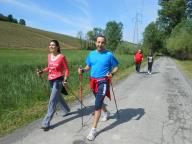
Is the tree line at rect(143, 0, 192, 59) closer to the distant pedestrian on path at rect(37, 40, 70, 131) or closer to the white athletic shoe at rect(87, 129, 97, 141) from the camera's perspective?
the distant pedestrian on path at rect(37, 40, 70, 131)

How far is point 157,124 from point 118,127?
1055mm

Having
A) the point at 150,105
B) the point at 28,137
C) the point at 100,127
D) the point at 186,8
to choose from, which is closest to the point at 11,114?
the point at 28,137

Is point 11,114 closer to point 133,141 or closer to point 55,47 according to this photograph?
point 55,47

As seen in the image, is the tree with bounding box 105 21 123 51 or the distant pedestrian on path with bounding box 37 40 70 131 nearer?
the distant pedestrian on path with bounding box 37 40 70 131

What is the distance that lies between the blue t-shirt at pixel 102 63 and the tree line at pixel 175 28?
55966 mm

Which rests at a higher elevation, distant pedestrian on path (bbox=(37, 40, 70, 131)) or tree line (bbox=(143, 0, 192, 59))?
tree line (bbox=(143, 0, 192, 59))

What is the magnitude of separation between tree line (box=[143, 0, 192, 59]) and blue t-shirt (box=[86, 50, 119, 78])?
2203 inches

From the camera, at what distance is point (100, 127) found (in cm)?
675

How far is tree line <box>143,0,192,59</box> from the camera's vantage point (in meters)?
62.5

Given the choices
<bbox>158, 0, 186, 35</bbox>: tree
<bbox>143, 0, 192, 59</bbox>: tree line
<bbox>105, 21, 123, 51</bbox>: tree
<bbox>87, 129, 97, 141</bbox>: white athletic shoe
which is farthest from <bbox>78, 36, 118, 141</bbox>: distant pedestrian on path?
<bbox>105, 21, 123, 51</bbox>: tree

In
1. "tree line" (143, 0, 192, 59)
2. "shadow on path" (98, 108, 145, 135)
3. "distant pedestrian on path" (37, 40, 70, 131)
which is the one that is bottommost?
"shadow on path" (98, 108, 145, 135)

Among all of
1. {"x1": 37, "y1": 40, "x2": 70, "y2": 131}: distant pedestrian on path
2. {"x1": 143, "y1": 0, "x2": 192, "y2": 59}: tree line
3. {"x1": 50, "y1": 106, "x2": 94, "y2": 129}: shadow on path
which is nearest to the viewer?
{"x1": 37, "y1": 40, "x2": 70, "y2": 131}: distant pedestrian on path

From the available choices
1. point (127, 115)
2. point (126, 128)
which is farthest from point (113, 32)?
point (126, 128)

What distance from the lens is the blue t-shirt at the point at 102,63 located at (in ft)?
21.2
